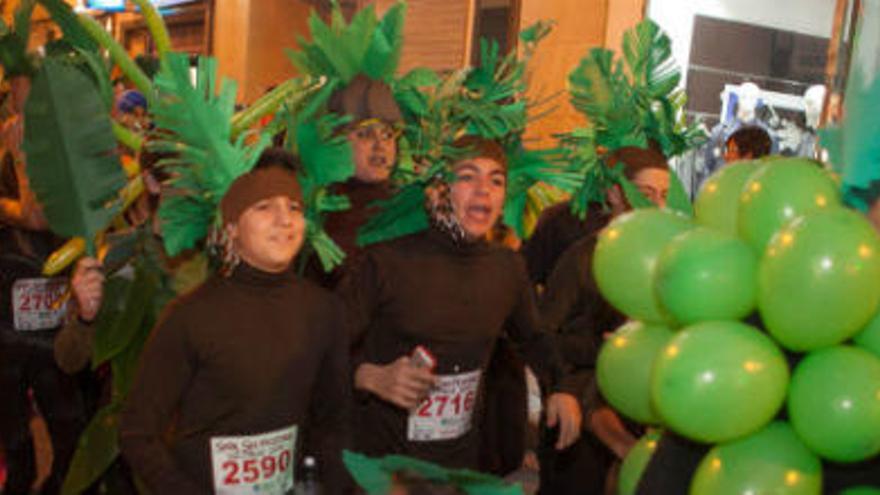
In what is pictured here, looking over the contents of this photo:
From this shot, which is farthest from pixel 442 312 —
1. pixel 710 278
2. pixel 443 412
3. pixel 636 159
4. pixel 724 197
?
pixel 710 278

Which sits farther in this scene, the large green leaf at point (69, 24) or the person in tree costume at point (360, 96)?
the person in tree costume at point (360, 96)

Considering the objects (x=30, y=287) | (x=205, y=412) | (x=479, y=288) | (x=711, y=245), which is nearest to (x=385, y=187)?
(x=479, y=288)

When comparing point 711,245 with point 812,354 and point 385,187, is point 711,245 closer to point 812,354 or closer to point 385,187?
point 812,354

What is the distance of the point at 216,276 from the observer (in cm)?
306

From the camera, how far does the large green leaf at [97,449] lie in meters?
3.51

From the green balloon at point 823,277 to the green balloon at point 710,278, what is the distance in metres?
0.08

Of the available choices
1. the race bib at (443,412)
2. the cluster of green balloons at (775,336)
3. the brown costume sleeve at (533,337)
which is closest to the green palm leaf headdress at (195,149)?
the race bib at (443,412)

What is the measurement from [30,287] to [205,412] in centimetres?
215

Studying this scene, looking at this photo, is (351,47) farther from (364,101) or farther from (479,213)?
(479,213)

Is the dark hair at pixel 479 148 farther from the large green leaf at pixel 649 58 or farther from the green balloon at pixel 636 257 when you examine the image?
the green balloon at pixel 636 257

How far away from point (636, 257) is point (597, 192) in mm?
2600

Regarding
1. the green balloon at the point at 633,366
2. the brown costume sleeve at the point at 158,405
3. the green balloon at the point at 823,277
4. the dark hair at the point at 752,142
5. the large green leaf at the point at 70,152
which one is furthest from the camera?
the dark hair at the point at 752,142

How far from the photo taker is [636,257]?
213 cm

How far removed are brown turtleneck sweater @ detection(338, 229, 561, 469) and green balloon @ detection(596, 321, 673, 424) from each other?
4.03 ft
